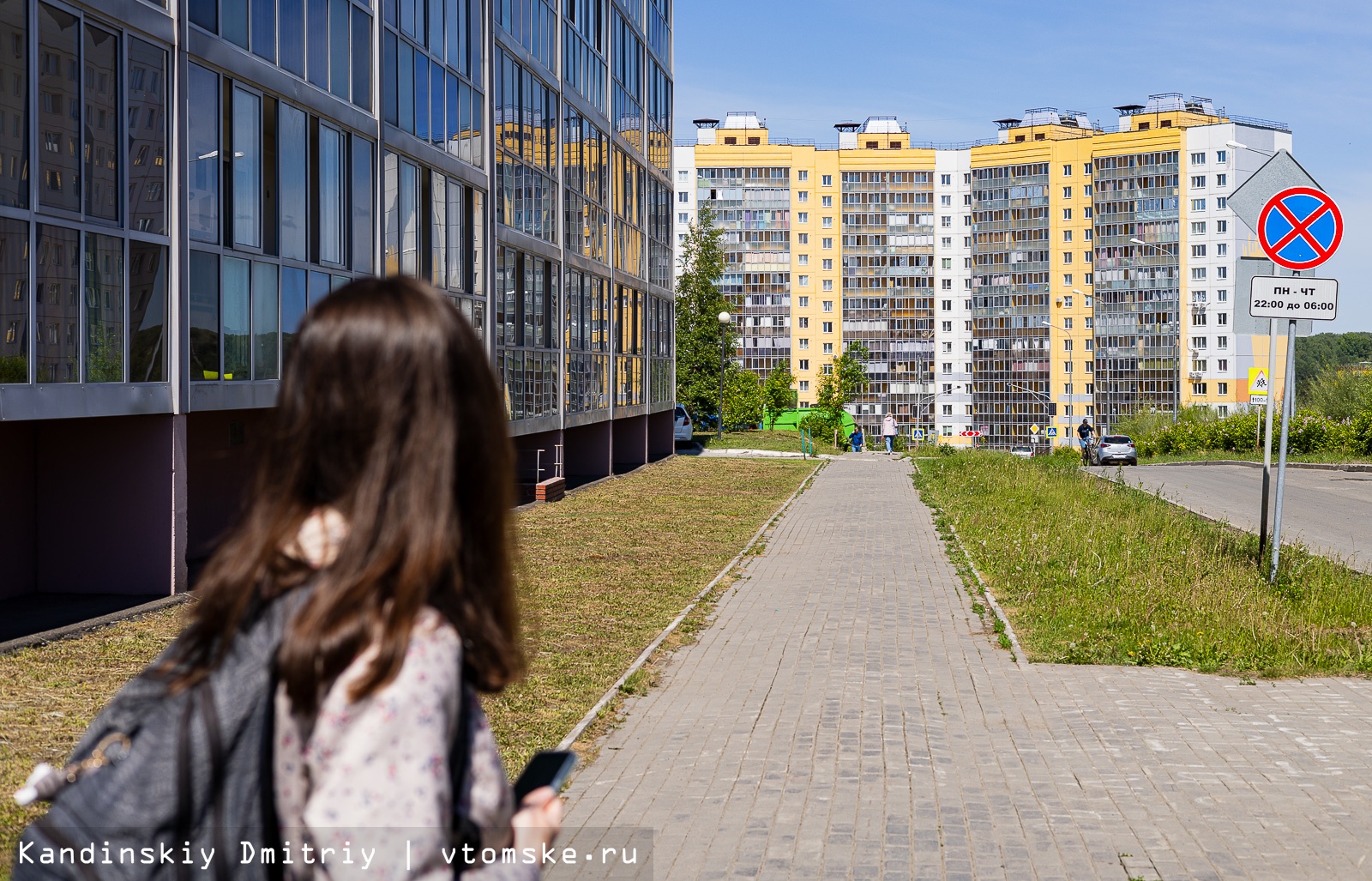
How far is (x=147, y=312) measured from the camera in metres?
11.0

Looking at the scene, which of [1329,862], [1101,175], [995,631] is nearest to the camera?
[1329,862]

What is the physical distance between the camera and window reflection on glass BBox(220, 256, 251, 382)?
40.7 feet

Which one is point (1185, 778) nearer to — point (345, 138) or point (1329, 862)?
point (1329, 862)

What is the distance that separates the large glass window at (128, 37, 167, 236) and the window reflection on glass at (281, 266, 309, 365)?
247 cm

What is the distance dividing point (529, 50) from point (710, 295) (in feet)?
129

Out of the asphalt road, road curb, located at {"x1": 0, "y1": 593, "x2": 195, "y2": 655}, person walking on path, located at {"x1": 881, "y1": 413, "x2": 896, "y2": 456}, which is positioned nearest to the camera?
road curb, located at {"x1": 0, "y1": 593, "x2": 195, "y2": 655}

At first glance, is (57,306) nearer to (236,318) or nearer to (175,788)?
(236,318)

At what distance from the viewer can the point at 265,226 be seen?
13.2 m

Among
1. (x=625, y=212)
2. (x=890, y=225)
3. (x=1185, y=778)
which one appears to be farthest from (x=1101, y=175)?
(x=1185, y=778)

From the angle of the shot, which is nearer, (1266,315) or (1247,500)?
(1266,315)

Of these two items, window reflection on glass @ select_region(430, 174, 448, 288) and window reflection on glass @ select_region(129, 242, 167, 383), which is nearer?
window reflection on glass @ select_region(129, 242, 167, 383)

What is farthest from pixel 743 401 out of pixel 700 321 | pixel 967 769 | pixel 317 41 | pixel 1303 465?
pixel 967 769

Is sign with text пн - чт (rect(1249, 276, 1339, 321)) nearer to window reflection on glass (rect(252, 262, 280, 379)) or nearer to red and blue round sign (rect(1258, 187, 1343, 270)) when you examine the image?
red and blue round sign (rect(1258, 187, 1343, 270))

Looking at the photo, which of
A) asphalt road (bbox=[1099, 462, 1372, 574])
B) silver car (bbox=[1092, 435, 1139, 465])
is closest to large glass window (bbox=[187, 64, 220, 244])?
asphalt road (bbox=[1099, 462, 1372, 574])
